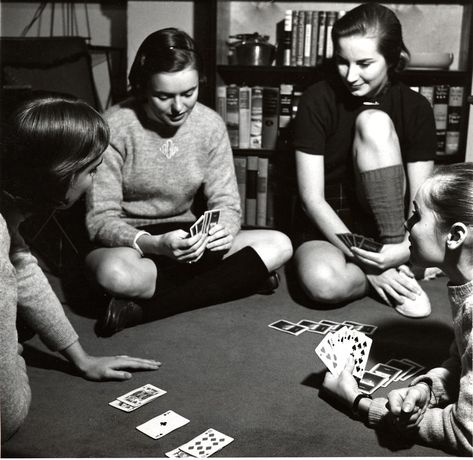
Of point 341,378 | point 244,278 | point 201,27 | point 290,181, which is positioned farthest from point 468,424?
point 201,27

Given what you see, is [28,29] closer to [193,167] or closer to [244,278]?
[193,167]

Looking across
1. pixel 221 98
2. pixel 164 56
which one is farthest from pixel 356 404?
pixel 221 98

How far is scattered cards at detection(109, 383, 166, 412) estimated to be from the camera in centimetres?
160

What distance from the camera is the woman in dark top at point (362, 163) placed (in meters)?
2.35

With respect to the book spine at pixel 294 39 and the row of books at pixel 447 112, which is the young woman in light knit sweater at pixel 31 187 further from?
the row of books at pixel 447 112

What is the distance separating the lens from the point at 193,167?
247 cm

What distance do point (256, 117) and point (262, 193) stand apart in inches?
16.0

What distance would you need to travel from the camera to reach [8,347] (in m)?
1.29

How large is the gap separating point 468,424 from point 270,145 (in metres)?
2.22

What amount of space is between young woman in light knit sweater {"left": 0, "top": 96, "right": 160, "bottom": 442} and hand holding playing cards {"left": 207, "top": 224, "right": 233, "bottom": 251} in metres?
0.80

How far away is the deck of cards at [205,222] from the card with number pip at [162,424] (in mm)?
750

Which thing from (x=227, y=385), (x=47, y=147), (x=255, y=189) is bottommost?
(x=227, y=385)

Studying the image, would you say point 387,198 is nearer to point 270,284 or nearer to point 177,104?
point 270,284

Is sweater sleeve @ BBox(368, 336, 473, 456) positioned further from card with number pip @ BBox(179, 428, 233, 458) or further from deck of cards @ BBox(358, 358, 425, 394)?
card with number pip @ BBox(179, 428, 233, 458)
